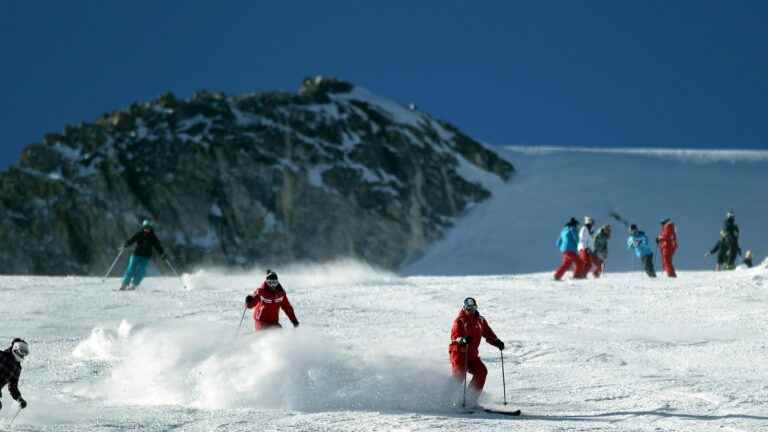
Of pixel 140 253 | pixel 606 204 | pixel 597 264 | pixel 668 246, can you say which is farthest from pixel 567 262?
pixel 606 204

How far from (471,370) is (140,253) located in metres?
11.9

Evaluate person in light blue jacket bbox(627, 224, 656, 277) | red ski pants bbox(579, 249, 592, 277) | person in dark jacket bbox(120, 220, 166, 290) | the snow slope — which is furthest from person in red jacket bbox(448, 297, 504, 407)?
the snow slope

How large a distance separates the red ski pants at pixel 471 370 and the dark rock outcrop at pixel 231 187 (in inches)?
1669

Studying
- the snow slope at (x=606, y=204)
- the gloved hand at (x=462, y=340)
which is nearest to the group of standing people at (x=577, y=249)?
the gloved hand at (x=462, y=340)

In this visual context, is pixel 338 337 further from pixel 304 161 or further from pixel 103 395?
pixel 304 161

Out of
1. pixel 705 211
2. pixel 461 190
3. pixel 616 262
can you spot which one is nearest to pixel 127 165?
pixel 461 190

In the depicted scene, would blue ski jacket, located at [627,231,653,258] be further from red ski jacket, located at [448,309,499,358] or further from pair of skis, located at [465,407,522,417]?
pair of skis, located at [465,407,522,417]

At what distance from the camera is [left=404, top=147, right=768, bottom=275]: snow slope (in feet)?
160

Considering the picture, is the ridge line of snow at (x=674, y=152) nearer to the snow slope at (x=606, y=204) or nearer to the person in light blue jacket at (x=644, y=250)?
the snow slope at (x=606, y=204)

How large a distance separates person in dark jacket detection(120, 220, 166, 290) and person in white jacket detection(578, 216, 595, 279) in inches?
396

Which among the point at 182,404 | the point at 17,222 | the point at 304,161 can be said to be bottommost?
the point at 182,404

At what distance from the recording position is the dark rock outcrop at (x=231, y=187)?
179 feet

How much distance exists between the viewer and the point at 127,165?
57594 mm

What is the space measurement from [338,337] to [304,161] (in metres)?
43.3
